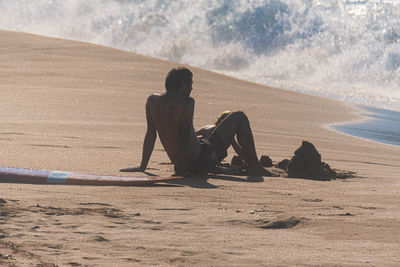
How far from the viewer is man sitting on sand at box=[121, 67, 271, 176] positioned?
17.9ft

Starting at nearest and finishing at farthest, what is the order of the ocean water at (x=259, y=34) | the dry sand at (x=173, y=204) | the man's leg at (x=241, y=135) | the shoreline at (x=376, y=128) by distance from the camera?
the dry sand at (x=173, y=204)
the man's leg at (x=241, y=135)
the shoreline at (x=376, y=128)
the ocean water at (x=259, y=34)

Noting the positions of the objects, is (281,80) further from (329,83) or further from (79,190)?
(79,190)

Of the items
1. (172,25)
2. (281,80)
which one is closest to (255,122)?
(281,80)

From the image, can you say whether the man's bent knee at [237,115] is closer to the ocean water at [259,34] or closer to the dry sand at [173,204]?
the dry sand at [173,204]

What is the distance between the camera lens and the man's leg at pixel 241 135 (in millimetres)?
5945

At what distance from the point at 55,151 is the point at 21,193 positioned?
7.11 ft

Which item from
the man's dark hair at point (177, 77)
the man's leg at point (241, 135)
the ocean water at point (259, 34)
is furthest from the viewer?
the ocean water at point (259, 34)

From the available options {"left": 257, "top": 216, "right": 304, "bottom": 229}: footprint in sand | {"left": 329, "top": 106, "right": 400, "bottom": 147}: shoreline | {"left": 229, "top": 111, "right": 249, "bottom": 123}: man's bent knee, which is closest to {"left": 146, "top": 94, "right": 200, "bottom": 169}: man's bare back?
{"left": 229, "top": 111, "right": 249, "bottom": 123}: man's bent knee

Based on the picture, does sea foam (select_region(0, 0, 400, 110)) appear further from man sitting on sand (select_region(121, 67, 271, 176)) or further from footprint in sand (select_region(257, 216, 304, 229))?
footprint in sand (select_region(257, 216, 304, 229))

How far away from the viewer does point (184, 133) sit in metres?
5.55

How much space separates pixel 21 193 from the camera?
14.3ft

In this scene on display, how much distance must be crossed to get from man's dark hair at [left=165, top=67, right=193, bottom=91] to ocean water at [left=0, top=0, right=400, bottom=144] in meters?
12.7

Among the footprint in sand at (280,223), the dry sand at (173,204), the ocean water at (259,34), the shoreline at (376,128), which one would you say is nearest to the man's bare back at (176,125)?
the dry sand at (173,204)

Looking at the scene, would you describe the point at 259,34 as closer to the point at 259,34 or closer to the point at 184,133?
the point at 259,34
